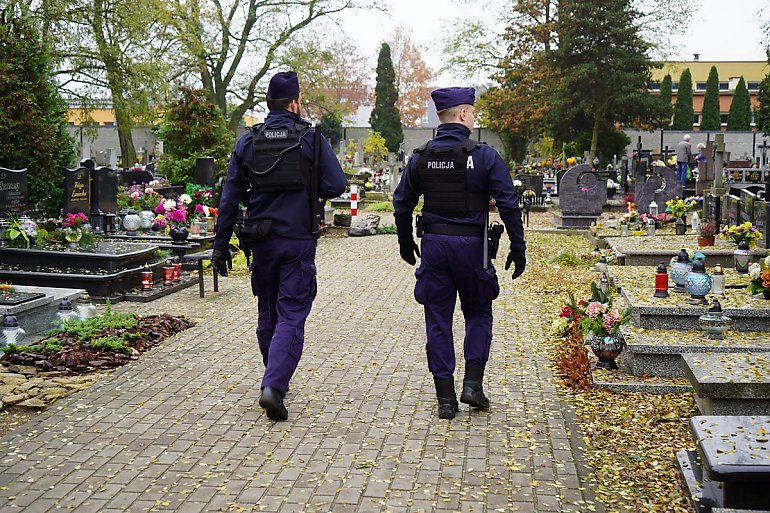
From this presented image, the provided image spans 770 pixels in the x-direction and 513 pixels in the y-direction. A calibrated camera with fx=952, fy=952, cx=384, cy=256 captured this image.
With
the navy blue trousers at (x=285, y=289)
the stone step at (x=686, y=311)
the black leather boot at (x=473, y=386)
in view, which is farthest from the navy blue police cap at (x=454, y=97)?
the stone step at (x=686, y=311)

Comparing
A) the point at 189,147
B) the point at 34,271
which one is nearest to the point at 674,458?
the point at 34,271

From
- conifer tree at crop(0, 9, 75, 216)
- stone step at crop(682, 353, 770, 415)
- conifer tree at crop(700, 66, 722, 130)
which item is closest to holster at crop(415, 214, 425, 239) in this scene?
stone step at crop(682, 353, 770, 415)

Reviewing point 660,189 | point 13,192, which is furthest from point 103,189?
point 660,189

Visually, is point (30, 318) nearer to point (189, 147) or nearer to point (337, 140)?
point (189, 147)

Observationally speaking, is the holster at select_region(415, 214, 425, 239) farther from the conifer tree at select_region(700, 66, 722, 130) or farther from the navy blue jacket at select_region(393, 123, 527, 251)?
the conifer tree at select_region(700, 66, 722, 130)

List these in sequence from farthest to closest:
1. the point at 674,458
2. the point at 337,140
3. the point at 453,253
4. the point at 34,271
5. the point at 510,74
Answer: the point at 337,140
the point at 510,74
the point at 34,271
the point at 453,253
the point at 674,458

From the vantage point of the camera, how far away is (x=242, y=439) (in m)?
5.94

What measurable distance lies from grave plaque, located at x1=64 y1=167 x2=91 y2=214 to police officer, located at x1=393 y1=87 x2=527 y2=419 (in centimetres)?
940

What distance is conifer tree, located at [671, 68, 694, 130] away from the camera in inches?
2303

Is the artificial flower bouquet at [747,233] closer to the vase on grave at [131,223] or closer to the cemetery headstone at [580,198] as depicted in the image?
the vase on grave at [131,223]

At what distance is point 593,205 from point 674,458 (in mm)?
16834

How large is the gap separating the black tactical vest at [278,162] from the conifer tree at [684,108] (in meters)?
55.0

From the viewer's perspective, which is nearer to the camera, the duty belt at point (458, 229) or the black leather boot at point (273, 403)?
the black leather boot at point (273, 403)

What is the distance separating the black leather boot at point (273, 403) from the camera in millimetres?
6258
